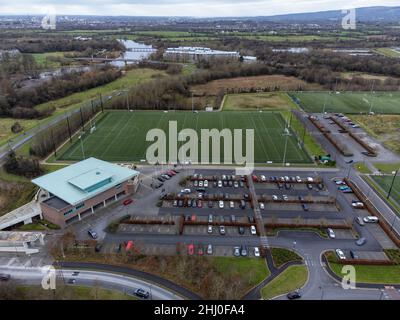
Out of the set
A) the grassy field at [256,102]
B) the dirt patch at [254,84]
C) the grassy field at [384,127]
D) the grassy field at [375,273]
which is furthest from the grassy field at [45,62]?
the grassy field at [375,273]

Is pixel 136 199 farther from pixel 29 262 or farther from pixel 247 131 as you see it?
pixel 247 131

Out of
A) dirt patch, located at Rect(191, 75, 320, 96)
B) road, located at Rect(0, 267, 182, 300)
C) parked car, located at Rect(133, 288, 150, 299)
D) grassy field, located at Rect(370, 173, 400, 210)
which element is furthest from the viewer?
dirt patch, located at Rect(191, 75, 320, 96)

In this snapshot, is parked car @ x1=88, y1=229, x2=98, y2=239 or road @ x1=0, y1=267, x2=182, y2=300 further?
parked car @ x1=88, y1=229, x2=98, y2=239

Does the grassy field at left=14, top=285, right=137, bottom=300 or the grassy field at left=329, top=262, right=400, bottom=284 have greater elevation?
the grassy field at left=14, top=285, right=137, bottom=300

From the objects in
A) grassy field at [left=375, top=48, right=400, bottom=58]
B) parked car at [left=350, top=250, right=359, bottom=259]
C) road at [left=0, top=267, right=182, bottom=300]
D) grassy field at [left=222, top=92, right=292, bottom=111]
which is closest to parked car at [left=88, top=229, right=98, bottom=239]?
road at [left=0, top=267, right=182, bottom=300]

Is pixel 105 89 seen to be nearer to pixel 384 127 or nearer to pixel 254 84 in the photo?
pixel 254 84

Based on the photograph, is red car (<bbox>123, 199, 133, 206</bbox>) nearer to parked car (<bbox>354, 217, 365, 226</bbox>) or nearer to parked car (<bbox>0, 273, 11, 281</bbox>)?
parked car (<bbox>0, 273, 11, 281</bbox>)

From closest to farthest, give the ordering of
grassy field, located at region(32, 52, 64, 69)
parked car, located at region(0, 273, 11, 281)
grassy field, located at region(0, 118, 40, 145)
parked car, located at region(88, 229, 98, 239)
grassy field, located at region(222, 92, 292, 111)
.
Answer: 1. parked car, located at region(0, 273, 11, 281)
2. parked car, located at region(88, 229, 98, 239)
3. grassy field, located at region(0, 118, 40, 145)
4. grassy field, located at region(222, 92, 292, 111)
5. grassy field, located at region(32, 52, 64, 69)
